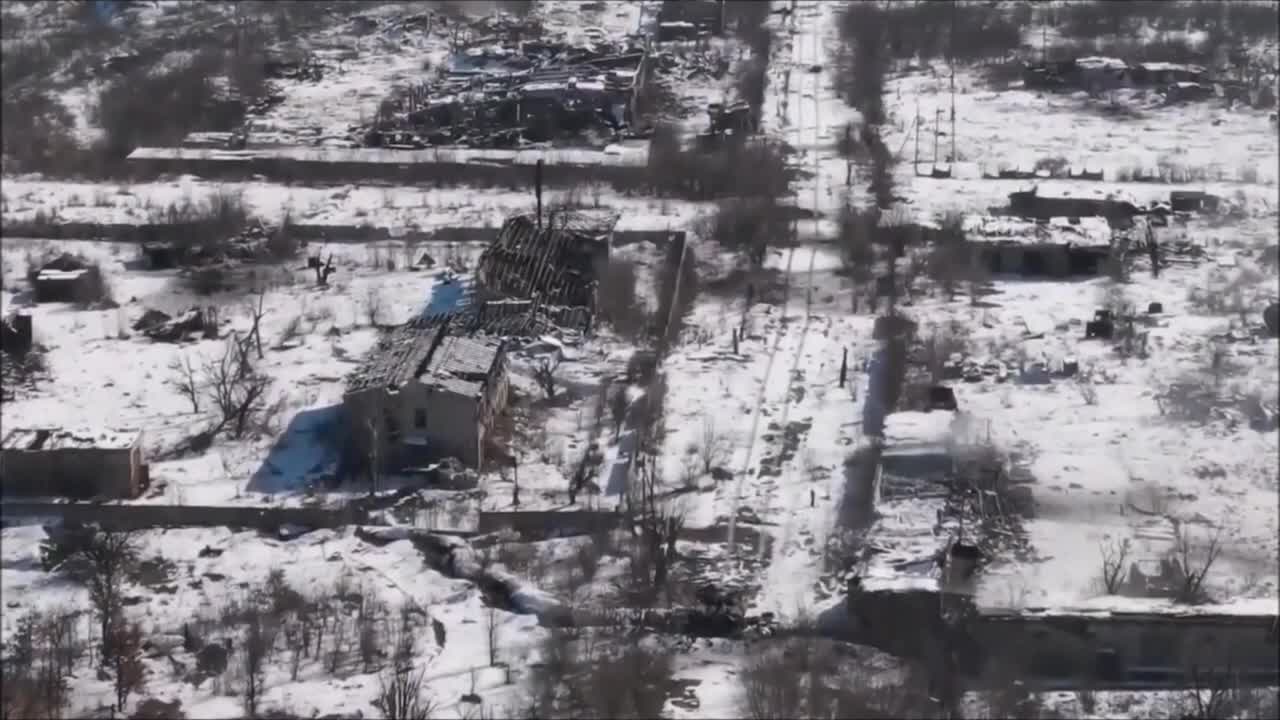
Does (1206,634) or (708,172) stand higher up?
(708,172)

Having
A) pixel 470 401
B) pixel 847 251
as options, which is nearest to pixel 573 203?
pixel 847 251

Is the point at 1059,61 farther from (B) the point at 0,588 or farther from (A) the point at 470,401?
(B) the point at 0,588

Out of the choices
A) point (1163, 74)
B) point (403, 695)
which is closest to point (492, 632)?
point (403, 695)

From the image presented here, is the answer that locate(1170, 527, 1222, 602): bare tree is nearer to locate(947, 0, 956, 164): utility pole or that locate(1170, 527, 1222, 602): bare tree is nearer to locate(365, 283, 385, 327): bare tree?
locate(365, 283, 385, 327): bare tree

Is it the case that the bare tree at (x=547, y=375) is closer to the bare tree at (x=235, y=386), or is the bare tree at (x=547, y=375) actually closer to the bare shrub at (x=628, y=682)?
the bare tree at (x=235, y=386)

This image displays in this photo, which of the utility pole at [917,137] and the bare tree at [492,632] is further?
the utility pole at [917,137]

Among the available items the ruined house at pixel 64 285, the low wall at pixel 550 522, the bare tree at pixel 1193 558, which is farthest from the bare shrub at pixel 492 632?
the ruined house at pixel 64 285

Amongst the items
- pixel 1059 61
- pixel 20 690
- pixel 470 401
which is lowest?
pixel 20 690
